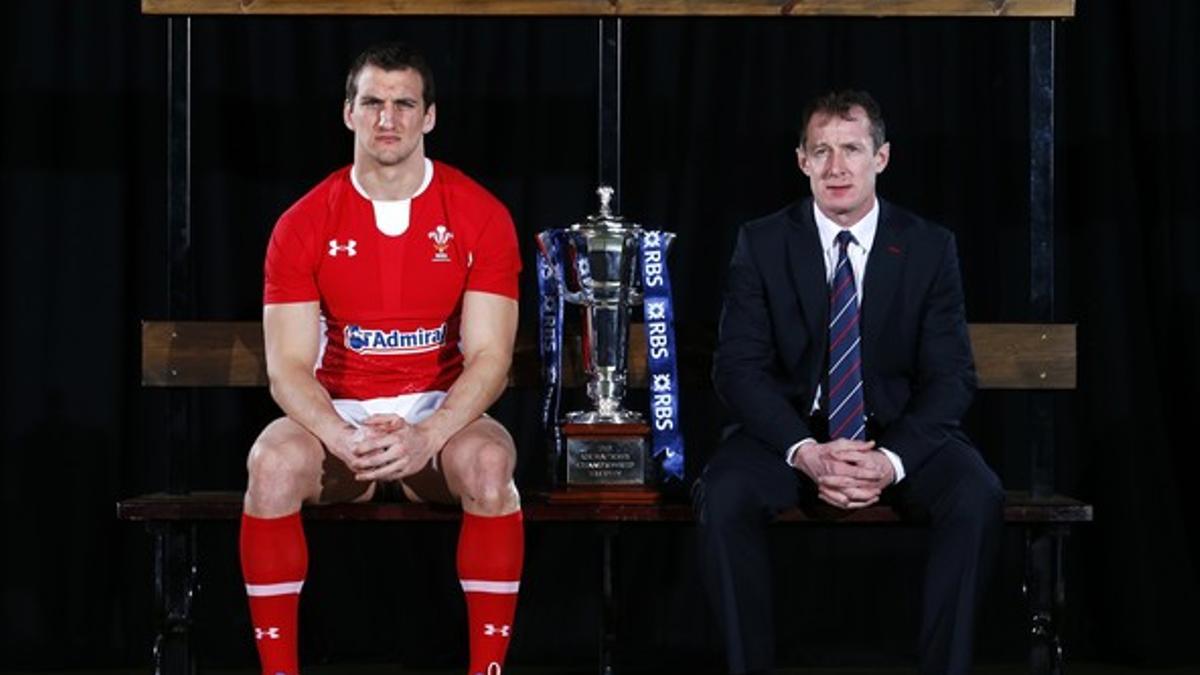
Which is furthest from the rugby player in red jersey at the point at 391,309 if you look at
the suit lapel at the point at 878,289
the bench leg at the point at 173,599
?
the suit lapel at the point at 878,289

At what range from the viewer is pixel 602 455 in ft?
12.1

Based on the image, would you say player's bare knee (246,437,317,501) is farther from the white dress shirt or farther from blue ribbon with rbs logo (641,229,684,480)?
the white dress shirt

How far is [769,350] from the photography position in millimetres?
3682

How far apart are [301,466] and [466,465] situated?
29 cm

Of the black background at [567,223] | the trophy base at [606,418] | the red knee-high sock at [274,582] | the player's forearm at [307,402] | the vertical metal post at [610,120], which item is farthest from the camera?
the black background at [567,223]

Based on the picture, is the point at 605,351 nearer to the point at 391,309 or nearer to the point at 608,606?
the point at 391,309

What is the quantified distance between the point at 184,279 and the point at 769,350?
3.79 feet

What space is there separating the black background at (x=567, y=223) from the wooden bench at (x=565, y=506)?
0.56 m

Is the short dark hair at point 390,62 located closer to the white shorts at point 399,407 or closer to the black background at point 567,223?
the white shorts at point 399,407

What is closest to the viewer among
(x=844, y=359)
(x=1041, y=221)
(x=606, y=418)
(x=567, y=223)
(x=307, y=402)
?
(x=307, y=402)

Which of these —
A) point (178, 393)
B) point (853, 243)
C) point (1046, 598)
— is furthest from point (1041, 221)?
point (178, 393)

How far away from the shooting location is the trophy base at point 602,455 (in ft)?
12.1

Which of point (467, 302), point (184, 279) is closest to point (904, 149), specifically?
point (467, 302)

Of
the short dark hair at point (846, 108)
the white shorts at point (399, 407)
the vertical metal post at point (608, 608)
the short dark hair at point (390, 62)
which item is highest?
the short dark hair at point (390, 62)
